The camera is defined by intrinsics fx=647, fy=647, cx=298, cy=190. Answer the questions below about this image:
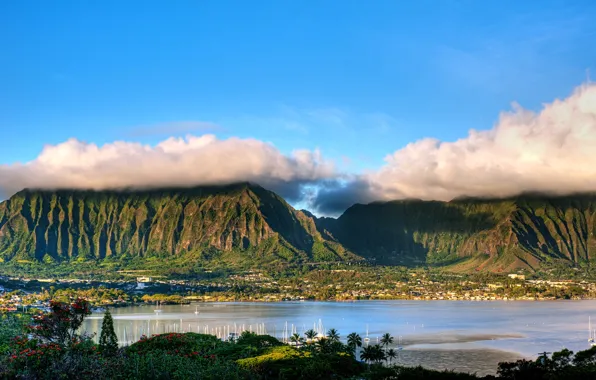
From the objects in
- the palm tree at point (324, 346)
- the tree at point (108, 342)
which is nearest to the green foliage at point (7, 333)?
the tree at point (108, 342)

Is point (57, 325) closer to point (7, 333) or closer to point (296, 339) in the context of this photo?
point (7, 333)

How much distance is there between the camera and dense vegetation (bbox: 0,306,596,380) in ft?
157

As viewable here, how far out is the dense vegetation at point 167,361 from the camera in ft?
157

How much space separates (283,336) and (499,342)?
2058 inches

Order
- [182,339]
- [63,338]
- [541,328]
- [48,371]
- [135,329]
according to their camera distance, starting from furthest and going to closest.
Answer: [541,328], [135,329], [182,339], [63,338], [48,371]

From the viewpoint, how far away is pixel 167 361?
55.6m

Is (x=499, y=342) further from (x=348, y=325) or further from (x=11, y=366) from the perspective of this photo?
(x=11, y=366)

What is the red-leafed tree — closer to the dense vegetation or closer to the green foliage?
the dense vegetation

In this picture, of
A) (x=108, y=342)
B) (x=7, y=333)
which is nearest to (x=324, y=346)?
(x=108, y=342)

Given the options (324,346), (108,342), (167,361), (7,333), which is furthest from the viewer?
(324,346)

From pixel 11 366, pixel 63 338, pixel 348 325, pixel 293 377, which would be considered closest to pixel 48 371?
pixel 11 366

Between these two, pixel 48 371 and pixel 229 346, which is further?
pixel 229 346

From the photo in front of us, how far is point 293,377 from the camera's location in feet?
228

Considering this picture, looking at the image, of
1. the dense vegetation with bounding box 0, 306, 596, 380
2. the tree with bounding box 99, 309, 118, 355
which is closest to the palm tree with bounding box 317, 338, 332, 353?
the dense vegetation with bounding box 0, 306, 596, 380
